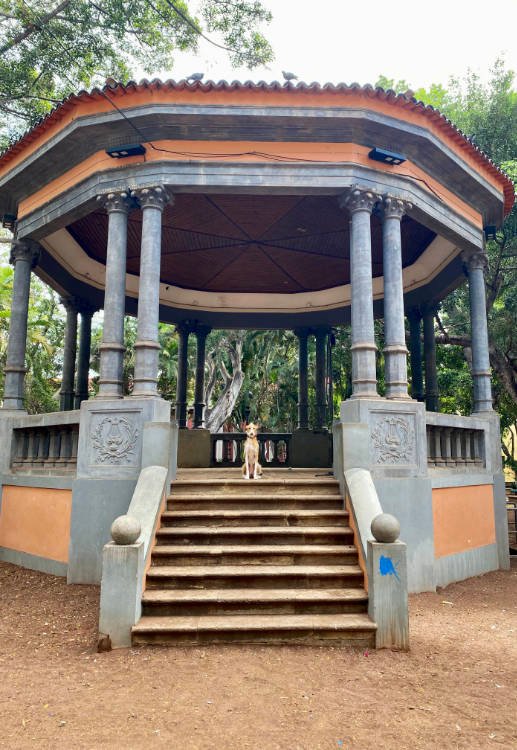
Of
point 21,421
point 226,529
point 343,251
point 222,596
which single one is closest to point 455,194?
point 343,251

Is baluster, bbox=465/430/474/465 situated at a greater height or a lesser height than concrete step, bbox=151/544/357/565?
greater

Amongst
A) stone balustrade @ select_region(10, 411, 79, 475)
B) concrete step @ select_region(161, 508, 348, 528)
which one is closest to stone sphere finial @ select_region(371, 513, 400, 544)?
concrete step @ select_region(161, 508, 348, 528)

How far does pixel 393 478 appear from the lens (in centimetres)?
693

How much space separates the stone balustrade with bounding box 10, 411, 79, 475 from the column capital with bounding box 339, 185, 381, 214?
5.02m

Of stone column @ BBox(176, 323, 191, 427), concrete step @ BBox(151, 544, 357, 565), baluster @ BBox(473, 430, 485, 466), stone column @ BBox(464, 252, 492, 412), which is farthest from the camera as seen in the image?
stone column @ BBox(176, 323, 191, 427)

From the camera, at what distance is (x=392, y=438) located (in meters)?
7.04

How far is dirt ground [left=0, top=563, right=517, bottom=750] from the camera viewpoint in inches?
127

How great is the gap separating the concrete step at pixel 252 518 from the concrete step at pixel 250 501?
0.24 metres

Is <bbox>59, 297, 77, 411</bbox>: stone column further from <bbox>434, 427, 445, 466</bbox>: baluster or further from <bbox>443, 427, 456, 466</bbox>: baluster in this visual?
<bbox>443, 427, 456, 466</bbox>: baluster

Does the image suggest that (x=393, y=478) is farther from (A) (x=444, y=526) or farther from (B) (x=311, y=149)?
(B) (x=311, y=149)

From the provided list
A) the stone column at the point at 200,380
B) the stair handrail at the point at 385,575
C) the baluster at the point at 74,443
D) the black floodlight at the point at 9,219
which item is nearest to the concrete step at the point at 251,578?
the stair handrail at the point at 385,575

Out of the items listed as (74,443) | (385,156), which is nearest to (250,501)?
(74,443)

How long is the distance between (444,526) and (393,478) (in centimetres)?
144

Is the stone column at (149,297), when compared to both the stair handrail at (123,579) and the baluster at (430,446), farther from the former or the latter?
the baluster at (430,446)
